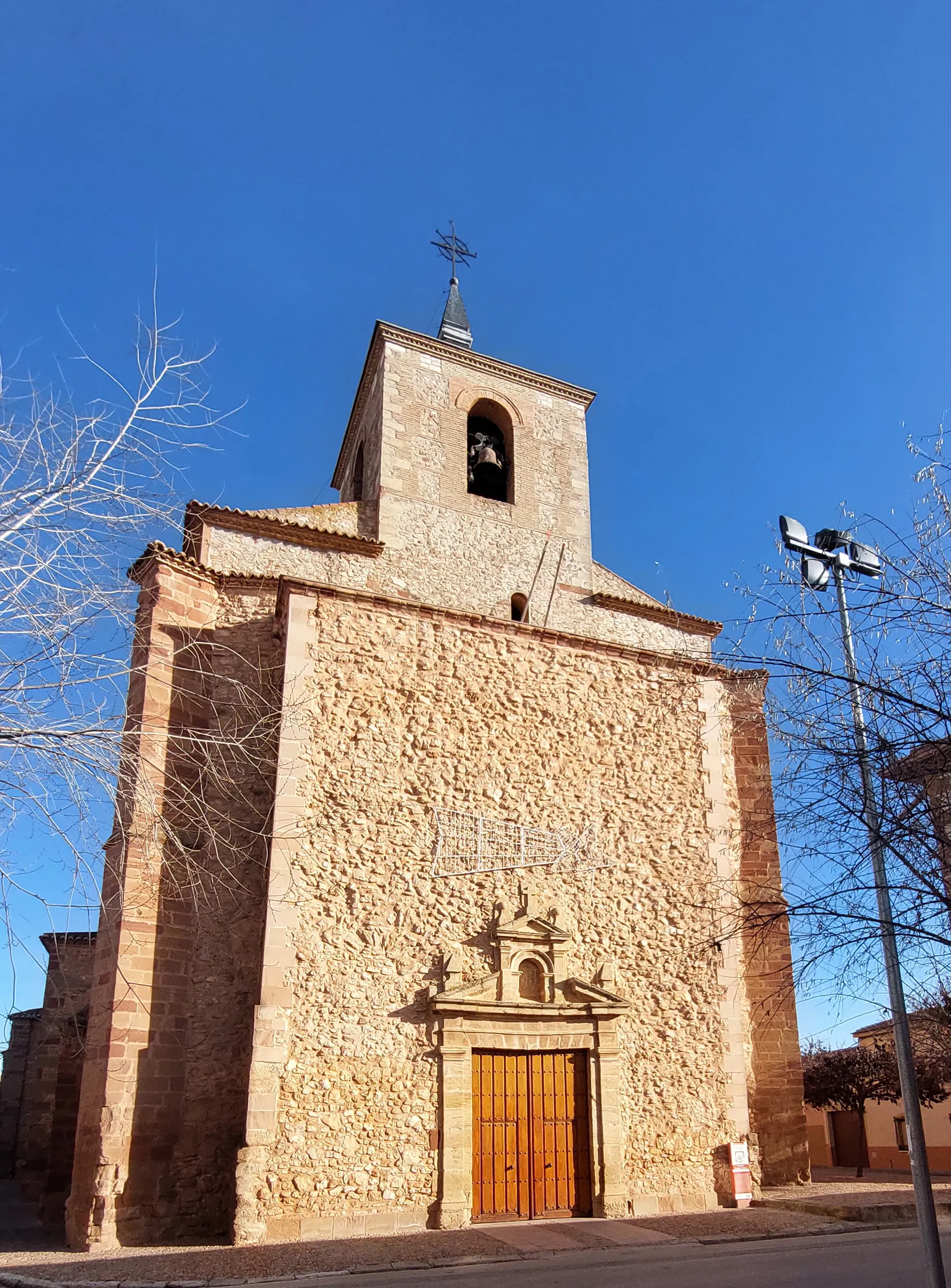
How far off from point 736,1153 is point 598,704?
547cm

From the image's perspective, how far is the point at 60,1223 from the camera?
38.4 ft

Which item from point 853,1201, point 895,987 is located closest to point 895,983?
point 895,987

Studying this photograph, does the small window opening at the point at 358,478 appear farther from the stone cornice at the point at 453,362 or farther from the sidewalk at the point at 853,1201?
the sidewalk at the point at 853,1201

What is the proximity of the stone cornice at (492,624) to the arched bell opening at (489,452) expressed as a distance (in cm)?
394

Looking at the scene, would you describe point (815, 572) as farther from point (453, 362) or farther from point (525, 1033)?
point (453, 362)

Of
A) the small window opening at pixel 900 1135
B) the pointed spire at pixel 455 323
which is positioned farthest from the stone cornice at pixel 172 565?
the small window opening at pixel 900 1135

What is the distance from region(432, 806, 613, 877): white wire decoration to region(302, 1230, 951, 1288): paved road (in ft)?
13.0

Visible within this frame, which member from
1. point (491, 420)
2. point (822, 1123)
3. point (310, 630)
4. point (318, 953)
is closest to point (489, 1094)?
point (318, 953)

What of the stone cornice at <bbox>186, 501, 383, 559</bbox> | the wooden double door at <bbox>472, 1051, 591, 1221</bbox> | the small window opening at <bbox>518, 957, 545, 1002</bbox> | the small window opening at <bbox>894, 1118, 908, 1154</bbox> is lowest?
the small window opening at <bbox>894, 1118, 908, 1154</bbox>

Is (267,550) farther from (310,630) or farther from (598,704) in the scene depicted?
(598,704)

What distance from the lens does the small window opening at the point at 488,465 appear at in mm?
16094

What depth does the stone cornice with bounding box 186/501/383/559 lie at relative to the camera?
1328 cm

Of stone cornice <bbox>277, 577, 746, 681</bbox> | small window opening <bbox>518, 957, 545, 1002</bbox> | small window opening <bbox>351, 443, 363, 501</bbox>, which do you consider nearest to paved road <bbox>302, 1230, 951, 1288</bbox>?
small window opening <bbox>518, 957, 545, 1002</bbox>

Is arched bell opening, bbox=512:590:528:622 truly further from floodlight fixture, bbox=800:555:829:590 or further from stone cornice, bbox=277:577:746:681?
floodlight fixture, bbox=800:555:829:590
